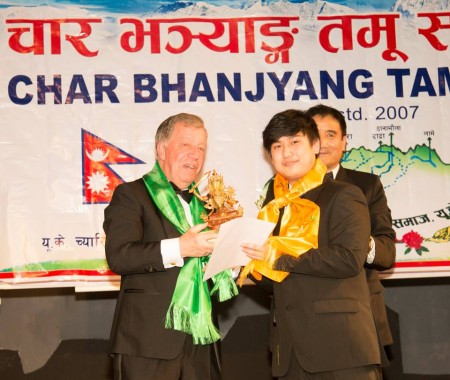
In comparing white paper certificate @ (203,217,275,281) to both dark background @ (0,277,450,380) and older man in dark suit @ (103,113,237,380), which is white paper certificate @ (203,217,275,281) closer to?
Result: older man in dark suit @ (103,113,237,380)

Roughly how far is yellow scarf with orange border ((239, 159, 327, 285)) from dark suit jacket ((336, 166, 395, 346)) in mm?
578

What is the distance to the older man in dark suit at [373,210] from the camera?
3.00m

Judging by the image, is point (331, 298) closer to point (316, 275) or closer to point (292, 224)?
point (316, 275)

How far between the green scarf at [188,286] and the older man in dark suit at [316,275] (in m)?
0.24

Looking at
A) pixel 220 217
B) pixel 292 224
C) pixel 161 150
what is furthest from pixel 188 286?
pixel 161 150

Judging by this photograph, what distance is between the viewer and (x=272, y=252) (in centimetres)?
248

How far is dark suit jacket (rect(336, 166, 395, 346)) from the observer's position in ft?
9.86

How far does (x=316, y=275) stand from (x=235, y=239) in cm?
34

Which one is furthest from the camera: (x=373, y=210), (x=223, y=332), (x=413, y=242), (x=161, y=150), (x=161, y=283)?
(x=223, y=332)

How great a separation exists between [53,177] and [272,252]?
2.04 m

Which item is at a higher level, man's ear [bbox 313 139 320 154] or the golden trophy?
man's ear [bbox 313 139 320 154]

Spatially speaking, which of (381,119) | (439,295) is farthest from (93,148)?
(439,295)

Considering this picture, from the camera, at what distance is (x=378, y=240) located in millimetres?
3014

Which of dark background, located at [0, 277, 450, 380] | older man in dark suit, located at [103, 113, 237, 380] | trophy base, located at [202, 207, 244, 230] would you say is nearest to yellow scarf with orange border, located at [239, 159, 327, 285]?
trophy base, located at [202, 207, 244, 230]
